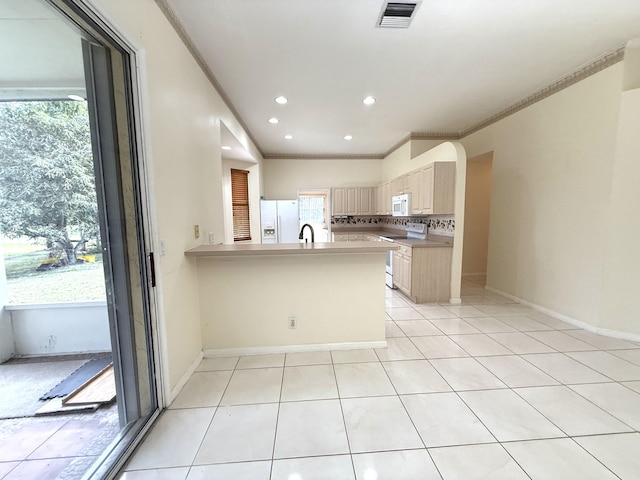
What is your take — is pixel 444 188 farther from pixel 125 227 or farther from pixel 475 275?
pixel 125 227

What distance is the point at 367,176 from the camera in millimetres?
6500

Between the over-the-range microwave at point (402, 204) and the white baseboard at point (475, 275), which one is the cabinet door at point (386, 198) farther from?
the white baseboard at point (475, 275)

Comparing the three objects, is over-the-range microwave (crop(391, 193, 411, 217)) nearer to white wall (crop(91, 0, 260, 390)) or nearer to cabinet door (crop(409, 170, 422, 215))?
cabinet door (crop(409, 170, 422, 215))

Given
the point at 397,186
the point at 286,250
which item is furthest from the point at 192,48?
the point at 397,186

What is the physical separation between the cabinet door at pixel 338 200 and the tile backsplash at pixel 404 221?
1.06 feet

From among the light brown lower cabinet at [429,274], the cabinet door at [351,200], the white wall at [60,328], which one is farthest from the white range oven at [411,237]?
the white wall at [60,328]

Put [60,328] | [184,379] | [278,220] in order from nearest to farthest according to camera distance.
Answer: [60,328]
[184,379]
[278,220]

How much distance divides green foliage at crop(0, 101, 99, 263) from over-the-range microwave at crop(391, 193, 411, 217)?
13.6ft

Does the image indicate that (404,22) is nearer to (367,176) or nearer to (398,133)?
(398,133)

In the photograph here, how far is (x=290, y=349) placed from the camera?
242 centimetres

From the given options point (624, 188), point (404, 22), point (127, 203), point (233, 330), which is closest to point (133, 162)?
point (127, 203)

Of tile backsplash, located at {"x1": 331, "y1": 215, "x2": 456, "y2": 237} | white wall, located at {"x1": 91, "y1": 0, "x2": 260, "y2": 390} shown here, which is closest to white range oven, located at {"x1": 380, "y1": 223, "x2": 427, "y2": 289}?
tile backsplash, located at {"x1": 331, "y1": 215, "x2": 456, "y2": 237}

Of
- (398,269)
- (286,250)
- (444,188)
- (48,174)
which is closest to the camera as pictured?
(48,174)

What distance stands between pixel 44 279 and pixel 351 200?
18.2ft
